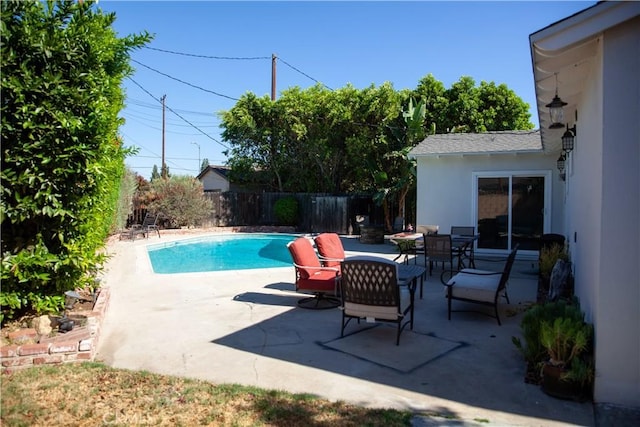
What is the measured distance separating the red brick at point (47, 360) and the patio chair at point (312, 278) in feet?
12.3

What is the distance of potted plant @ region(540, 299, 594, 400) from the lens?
3.94 metres

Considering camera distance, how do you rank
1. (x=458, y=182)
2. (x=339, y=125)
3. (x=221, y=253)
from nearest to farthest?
(x=458, y=182) < (x=221, y=253) < (x=339, y=125)

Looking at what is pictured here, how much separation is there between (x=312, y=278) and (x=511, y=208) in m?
9.15

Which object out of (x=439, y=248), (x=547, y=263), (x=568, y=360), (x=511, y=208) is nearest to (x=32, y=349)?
(x=568, y=360)

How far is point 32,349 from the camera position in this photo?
15.2 ft

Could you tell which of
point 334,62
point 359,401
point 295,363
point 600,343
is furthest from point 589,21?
point 334,62

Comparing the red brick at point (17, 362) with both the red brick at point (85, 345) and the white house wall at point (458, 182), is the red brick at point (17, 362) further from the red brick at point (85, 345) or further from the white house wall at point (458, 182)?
the white house wall at point (458, 182)

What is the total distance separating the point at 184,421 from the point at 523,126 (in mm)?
27060

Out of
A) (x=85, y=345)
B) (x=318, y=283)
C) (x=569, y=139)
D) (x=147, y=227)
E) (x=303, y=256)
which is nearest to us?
(x=85, y=345)

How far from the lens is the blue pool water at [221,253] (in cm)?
1408

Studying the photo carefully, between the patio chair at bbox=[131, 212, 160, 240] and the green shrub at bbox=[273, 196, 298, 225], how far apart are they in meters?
6.23

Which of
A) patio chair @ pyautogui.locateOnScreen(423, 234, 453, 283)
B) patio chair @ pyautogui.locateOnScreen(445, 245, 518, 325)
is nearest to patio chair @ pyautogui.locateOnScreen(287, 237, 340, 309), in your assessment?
patio chair @ pyautogui.locateOnScreen(445, 245, 518, 325)

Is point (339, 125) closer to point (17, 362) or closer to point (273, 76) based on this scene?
point (273, 76)

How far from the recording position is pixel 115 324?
6.56 meters
